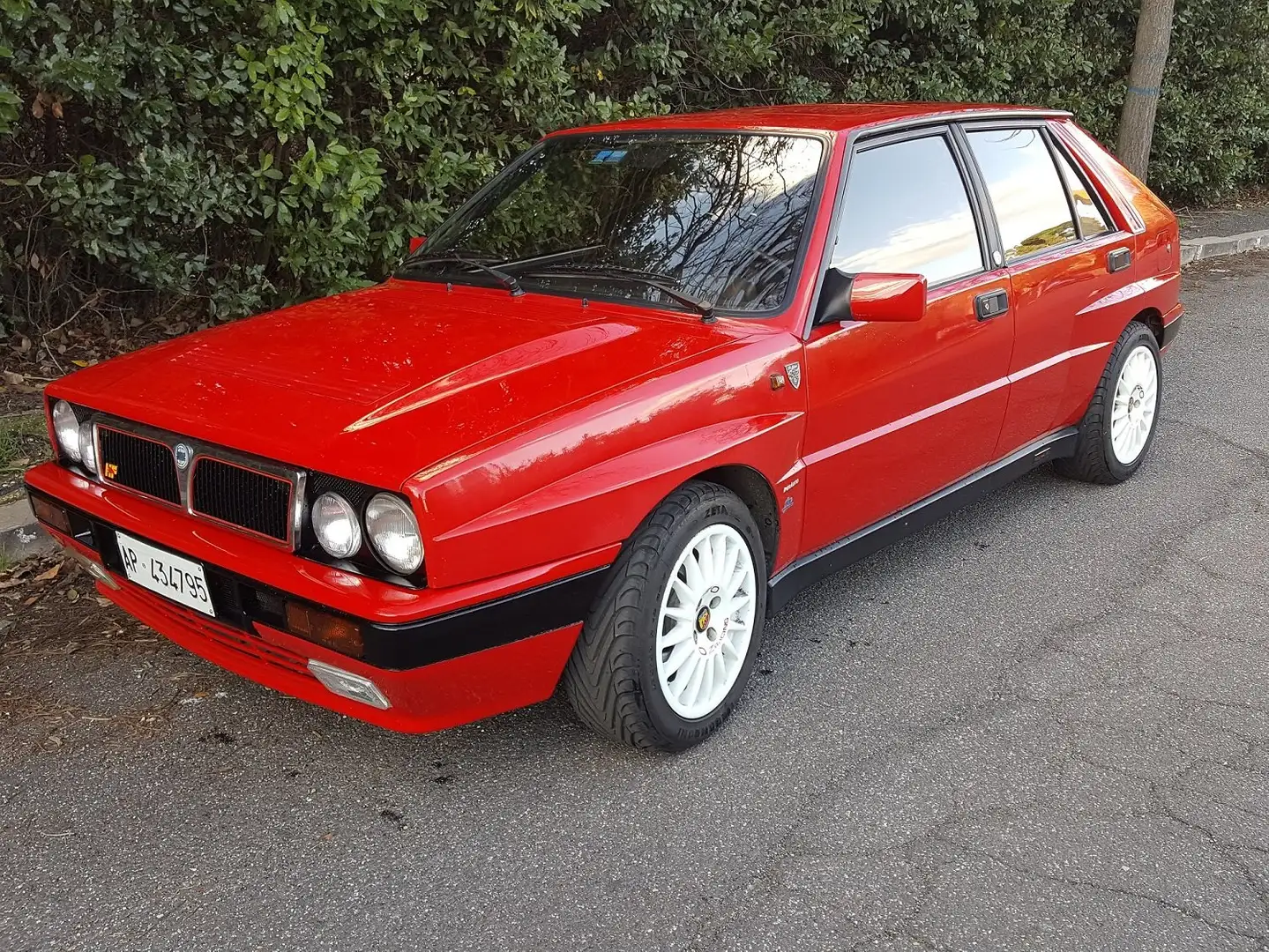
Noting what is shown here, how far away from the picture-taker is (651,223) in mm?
3268

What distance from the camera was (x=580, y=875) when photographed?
240 cm

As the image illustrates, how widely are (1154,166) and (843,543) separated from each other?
29.4ft

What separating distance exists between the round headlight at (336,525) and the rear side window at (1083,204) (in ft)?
10.0

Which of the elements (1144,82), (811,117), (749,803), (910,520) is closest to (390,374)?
(749,803)

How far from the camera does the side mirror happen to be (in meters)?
2.88

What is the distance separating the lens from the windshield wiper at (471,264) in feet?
10.7

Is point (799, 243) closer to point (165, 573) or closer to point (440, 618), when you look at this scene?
point (440, 618)

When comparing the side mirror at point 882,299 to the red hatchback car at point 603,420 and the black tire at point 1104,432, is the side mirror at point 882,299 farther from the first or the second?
the black tire at point 1104,432

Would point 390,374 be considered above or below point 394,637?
above

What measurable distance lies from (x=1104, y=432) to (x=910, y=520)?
1339mm

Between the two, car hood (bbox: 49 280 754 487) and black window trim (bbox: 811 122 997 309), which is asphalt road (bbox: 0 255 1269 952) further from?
black window trim (bbox: 811 122 997 309)

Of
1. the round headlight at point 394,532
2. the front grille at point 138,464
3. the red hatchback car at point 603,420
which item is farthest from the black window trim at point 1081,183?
the front grille at point 138,464

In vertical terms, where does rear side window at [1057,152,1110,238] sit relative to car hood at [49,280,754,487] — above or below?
above

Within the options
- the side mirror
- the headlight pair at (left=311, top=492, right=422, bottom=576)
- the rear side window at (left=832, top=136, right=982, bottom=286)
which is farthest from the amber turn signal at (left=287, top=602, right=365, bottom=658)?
the rear side window at (left=832, top=136, right=982, bottom=286)
